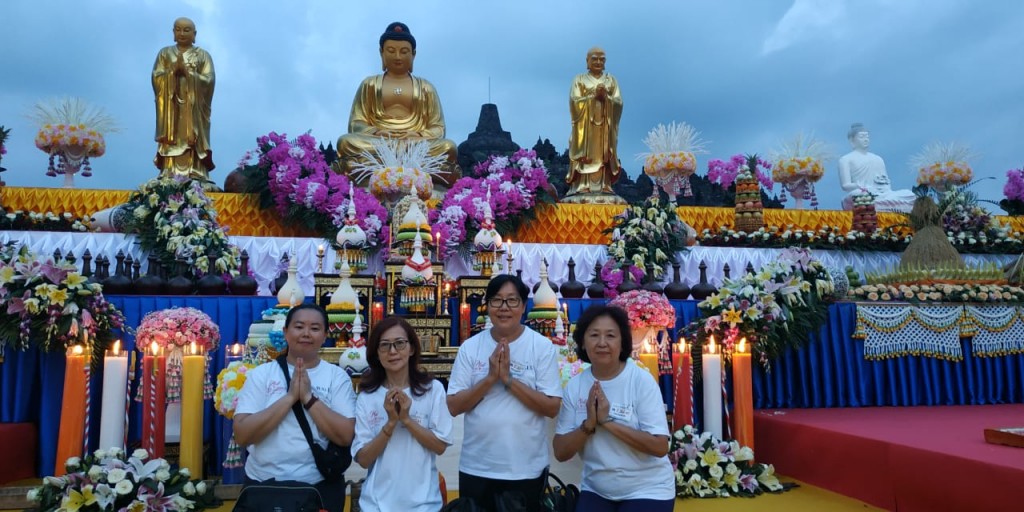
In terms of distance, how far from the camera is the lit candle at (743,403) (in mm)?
4242

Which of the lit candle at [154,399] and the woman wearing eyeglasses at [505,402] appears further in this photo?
the lit candle at [154,399]

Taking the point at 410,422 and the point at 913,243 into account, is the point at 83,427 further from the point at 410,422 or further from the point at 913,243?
the point at 913,243

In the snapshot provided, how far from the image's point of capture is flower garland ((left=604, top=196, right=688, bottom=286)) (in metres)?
6.15

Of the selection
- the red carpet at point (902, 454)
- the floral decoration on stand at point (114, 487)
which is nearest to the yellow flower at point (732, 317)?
the red carpet at point (902, 454)

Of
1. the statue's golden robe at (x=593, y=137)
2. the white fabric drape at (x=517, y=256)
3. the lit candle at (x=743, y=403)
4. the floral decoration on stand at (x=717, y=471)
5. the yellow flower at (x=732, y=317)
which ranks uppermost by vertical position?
the statue's golden robe at (x=593, y=137)

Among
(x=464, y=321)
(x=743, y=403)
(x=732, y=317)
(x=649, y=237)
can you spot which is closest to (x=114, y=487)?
(x=464, y=321)

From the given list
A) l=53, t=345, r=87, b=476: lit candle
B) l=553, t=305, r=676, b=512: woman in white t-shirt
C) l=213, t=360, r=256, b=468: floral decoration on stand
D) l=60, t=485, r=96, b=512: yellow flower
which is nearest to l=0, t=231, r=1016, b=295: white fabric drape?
l=53, t=345, r=87, b=476: lit candle

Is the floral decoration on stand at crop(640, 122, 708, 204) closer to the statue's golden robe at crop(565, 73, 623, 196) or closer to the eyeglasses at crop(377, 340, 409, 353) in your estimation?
the statue's golden robe at crop(565, 73, 623, 196)

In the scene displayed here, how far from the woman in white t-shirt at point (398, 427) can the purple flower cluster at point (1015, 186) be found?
9.50 m

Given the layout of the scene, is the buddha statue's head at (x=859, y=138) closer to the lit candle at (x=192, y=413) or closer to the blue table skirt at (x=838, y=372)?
the blue table skirt at (x=838, y=372)

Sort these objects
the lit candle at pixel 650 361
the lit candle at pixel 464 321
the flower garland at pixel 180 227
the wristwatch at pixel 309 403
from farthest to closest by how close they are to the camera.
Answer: the flower garland at pixel 180 227 < the lit candle at pixel 464 321 < the lit candle at pixel 650 361 < the wristwatch at pixel 309 403

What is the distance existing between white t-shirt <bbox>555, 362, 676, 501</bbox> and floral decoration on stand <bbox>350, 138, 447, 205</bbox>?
3666 millimetres

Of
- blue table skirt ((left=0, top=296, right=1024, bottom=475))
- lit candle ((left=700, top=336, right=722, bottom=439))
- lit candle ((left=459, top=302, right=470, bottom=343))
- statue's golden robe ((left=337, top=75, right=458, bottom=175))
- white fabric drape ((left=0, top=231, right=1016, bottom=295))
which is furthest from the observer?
Result: statue's golden robe ((left=337, top=75, right=458, bottom=175))

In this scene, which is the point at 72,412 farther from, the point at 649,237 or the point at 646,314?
the point at 649,237
